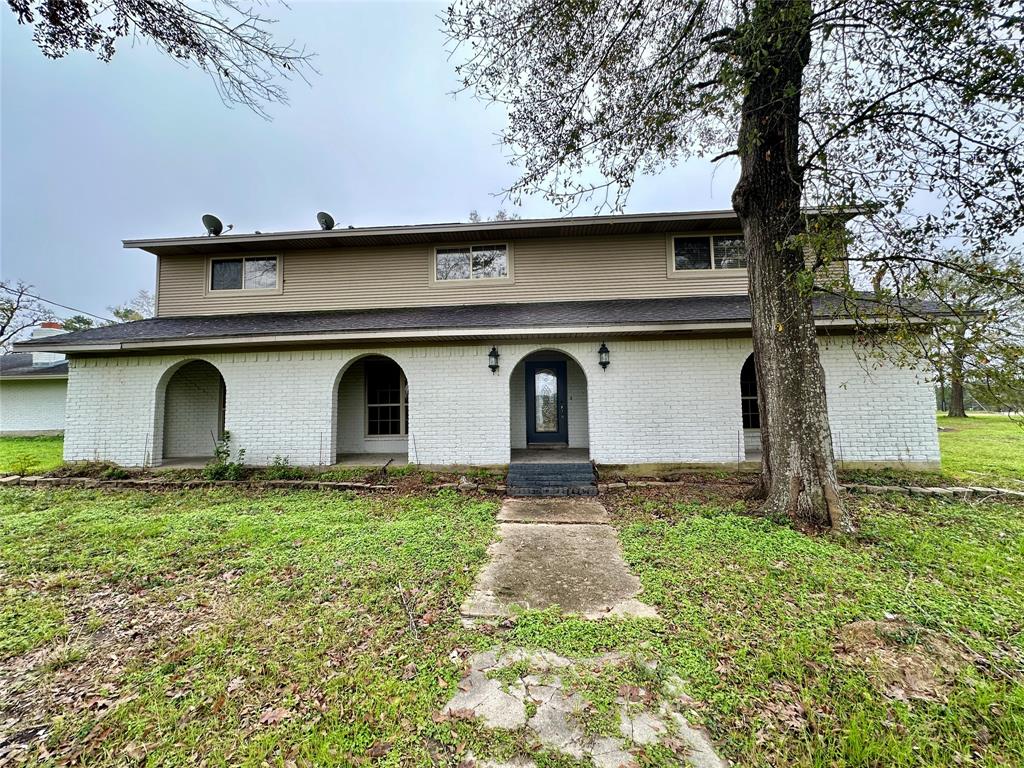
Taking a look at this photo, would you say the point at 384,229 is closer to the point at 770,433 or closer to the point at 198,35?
the point at 198,35

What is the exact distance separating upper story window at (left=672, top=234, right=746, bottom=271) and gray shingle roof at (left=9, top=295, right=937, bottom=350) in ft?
2.75

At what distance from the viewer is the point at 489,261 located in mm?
9398

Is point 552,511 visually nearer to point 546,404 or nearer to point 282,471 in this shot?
point 546,404

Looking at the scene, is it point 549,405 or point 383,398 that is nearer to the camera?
point 549,405

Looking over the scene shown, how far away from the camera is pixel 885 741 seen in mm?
1860

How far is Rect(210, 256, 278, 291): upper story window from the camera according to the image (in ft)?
32.0

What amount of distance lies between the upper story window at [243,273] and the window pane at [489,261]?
5043 mm

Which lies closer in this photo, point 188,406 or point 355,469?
point 355,469

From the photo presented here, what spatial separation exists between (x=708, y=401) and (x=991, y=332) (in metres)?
3.85

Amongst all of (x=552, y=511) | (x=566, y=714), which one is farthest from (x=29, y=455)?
(x=566, y=714)

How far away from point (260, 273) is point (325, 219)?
2099mm

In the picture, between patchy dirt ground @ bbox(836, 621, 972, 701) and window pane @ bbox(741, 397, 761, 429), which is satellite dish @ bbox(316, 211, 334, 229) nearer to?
window pane @ bbox(741, 397, 761, 429)

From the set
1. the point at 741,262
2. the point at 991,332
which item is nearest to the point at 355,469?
the point at 991,332

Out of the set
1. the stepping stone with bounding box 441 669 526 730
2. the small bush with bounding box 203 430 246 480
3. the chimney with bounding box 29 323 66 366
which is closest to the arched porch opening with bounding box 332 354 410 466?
the small bush with bounding box 203 430 246 480
